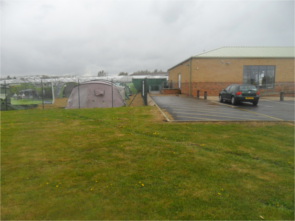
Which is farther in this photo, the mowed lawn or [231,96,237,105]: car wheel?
[231,96,237,105]: car wheel

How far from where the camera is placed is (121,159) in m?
5.00

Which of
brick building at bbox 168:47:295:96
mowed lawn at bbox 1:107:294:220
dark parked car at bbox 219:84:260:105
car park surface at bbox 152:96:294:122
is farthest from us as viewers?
brick building at bbox 168:47:295:96

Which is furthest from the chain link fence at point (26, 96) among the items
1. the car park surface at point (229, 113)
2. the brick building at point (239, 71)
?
the brick building at point (239, 71)

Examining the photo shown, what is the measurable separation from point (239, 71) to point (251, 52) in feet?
14.2

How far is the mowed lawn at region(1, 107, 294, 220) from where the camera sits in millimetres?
3145

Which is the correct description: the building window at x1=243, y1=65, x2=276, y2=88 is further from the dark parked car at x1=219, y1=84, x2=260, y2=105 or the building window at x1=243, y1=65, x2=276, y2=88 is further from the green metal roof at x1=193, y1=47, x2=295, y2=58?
the dark parked car at x1=219, y1=84, x2=260, y2=105

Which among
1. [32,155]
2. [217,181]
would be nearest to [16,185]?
[32,155]

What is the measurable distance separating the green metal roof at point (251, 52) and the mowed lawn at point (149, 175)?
21.1m

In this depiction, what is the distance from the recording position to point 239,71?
2639cm

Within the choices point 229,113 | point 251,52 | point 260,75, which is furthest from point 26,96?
point 251,52

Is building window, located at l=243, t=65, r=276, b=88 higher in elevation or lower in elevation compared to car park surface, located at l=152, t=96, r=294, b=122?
higher

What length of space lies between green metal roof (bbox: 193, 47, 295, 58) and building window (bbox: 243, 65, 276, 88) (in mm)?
1360

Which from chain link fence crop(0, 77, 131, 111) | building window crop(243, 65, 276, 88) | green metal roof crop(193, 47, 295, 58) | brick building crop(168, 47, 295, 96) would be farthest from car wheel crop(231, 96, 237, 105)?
building window crop(243, 65, 276, 88)

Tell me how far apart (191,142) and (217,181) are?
7.63 ft
